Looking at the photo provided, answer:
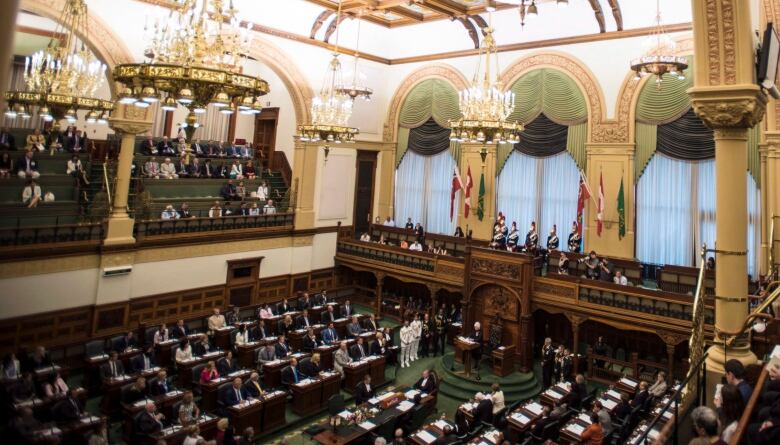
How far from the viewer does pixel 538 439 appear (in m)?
8.16

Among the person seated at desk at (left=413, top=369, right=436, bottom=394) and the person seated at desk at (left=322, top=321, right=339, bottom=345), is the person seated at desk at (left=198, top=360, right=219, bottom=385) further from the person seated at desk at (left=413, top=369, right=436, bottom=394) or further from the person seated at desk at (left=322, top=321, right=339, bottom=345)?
the person seated at desk at (left=413, top=369, right=436, bottom=394)

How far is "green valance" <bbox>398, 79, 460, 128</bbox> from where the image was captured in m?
17.7

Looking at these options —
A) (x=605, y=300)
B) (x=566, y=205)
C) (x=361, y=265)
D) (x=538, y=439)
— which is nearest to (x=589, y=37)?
(x=566, y=205)

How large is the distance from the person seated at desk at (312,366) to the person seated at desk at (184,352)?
242 cm

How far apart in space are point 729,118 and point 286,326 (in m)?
10.4

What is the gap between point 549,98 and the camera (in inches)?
616

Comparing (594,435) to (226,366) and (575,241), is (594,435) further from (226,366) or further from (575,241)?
(575,241)

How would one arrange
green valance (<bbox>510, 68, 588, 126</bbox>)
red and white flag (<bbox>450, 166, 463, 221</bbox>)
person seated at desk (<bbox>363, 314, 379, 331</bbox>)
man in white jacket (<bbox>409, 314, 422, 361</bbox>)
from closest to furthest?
man in white jacket (<bbox>409, 314, 422, 361</bbox>) < person seated at desk (<bbox>363, 314, 379, 331</bbox>) < green valance (<bbox>510, 68, 588, 126</bbox>) < red and white flag (<bbox>450, 166, 463, 221</bbox>)

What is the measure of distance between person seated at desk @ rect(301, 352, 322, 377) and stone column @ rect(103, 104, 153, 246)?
5.51m

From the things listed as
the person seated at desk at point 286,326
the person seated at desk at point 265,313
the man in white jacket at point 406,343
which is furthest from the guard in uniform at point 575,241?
the person seated at desk at point 265,313

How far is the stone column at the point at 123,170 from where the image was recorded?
12.2m

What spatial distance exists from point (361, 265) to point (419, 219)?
3080mm

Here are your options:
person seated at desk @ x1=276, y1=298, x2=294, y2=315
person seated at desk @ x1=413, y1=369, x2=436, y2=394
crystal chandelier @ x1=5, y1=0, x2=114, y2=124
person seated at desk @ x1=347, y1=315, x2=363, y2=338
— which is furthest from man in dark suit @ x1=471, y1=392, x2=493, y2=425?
crystal chandelier @ x1=5, y1=0, x2=114, y2=124

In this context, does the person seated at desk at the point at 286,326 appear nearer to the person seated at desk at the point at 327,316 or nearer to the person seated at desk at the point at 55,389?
the person seated at desk at the point at 327,316
